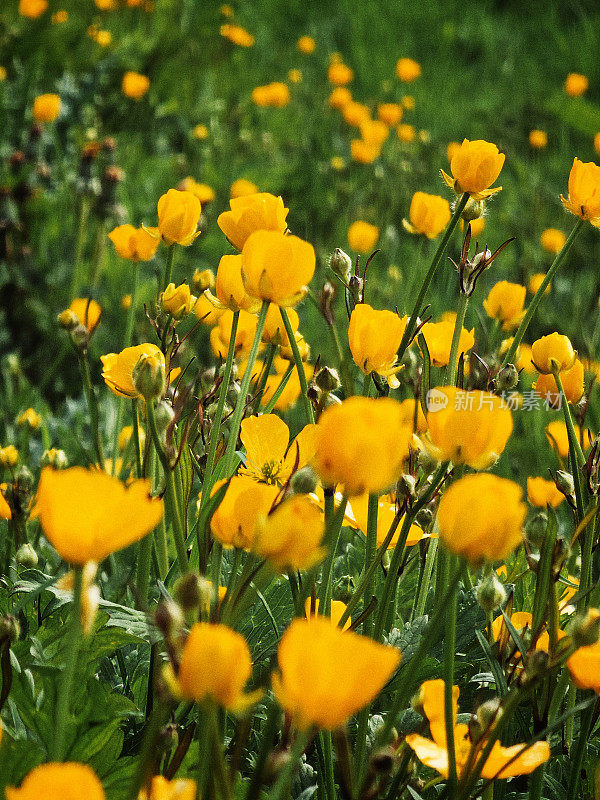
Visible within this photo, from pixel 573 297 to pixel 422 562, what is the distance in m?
1.57

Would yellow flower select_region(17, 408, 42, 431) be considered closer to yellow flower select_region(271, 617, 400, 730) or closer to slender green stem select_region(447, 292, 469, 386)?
slender green stem select_region(447, 292, 469, 386)

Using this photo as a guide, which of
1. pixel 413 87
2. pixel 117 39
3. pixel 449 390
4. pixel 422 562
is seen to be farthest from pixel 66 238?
pixel 413 87

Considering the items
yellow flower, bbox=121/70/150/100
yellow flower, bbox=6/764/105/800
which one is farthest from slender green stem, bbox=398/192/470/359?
yellow flower, bbox=121/70/150/100

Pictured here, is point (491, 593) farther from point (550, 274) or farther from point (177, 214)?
point (177, 214)

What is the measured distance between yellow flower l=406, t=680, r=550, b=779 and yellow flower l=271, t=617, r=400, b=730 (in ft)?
0.64

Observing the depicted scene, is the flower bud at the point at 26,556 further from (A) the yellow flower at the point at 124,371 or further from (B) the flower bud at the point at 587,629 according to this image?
(B) the flower bud at the point at 587,629

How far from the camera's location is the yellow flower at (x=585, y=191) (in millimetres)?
750

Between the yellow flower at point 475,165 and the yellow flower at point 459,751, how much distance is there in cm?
42

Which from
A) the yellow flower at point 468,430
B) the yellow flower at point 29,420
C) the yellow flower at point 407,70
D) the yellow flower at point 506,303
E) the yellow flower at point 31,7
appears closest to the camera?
the yellow flower at point 468,430

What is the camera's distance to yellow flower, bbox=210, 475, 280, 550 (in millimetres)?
513

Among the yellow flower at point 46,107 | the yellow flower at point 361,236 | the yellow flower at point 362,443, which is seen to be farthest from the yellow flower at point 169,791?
the yellow flower at point 46,107

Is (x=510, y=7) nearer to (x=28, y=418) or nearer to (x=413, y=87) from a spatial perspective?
(x=413, y=87)

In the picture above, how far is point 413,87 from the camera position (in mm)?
3564

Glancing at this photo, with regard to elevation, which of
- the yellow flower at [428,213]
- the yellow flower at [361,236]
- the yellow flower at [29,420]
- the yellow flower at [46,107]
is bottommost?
the yellow flower at [29,420]
